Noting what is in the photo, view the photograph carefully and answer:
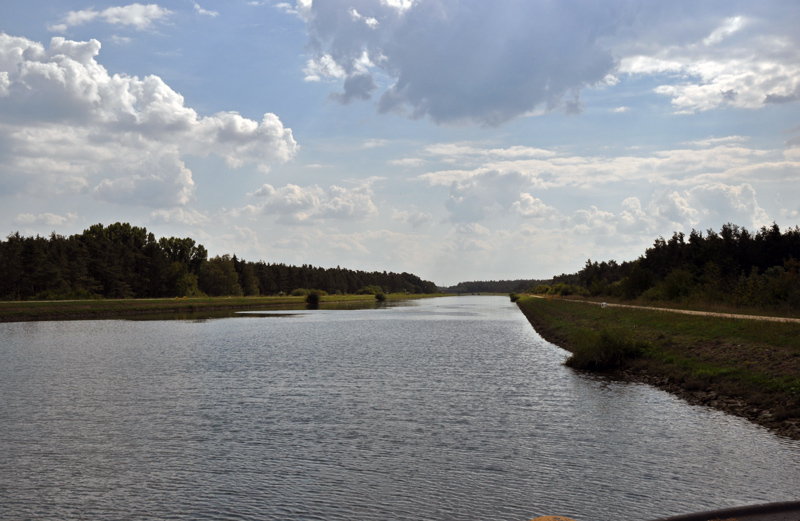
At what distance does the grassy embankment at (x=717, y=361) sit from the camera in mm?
20547

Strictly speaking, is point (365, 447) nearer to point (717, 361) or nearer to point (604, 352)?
point (717, 361)

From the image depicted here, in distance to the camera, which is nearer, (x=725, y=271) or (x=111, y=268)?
(x=725, y=271)

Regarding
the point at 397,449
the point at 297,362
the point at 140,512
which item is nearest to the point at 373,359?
the point at 297,362

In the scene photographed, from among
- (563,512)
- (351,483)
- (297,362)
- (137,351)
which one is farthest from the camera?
(137,351)

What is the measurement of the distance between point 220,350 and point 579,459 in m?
31.6

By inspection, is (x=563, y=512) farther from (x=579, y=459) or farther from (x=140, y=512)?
(x=140, y=512)

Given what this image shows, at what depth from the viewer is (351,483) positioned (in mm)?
13391

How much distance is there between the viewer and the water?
12.2m

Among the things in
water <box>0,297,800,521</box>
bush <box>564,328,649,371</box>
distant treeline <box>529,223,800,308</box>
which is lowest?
water <box>0,297,800,521</box>

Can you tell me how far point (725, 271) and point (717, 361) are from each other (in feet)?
206

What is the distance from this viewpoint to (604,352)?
32219 millimetres

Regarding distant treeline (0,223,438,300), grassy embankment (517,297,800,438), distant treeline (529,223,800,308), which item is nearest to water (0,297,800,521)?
grassy embankment (517,297,800,438)

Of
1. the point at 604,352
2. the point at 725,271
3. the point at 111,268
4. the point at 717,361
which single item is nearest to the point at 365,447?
the point at 717,361

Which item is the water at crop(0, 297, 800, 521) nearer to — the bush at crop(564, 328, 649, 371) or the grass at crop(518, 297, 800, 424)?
the grass at crop(518, 297, 800, 424)
